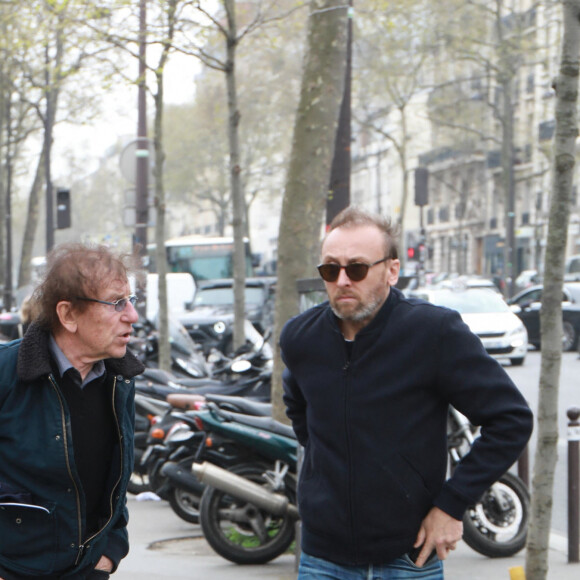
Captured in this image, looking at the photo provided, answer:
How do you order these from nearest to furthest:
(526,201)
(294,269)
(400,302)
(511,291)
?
(400,302) < (294,269) < (511,291) < (526,201)

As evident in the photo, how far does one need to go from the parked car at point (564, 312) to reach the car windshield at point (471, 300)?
4.18 feet

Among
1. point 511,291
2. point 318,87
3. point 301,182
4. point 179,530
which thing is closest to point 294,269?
point 301,182

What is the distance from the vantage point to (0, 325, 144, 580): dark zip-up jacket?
3184mm

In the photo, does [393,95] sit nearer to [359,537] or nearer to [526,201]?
[526,201]

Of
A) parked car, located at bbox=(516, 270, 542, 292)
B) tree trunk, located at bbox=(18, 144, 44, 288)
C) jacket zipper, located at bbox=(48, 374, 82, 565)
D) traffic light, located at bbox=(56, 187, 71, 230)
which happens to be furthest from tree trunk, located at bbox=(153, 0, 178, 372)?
parked car, located at bbox=(516, 270, 542, 292)

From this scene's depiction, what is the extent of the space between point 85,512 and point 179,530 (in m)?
5.20

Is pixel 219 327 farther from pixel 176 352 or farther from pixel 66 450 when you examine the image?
pixel 66 450

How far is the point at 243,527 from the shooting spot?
23.0 feet

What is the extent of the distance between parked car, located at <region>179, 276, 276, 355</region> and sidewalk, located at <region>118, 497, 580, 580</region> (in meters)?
9.29

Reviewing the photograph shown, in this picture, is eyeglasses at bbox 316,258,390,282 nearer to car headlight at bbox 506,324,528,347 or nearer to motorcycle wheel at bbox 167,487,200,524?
motorcycle wheel at bbox 167,487,200,524

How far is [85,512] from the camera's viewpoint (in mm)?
3271

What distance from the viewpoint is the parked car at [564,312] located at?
→ 992 inches

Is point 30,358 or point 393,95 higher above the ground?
point 393,95

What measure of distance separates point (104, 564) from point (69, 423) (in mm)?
508
